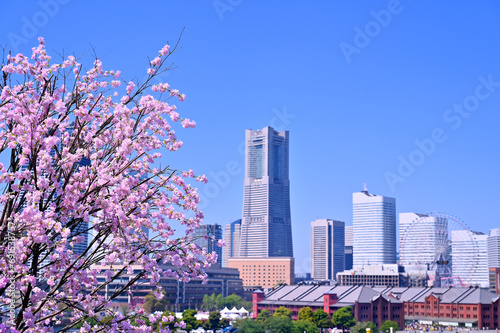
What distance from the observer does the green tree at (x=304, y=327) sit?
11591 centimetres

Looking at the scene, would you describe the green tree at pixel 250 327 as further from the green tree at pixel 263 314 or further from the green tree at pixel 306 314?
the green tree at pixel 306 314

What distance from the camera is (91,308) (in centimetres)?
1350

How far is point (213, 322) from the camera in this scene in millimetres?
124875

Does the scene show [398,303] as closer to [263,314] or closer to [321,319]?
[321,319]

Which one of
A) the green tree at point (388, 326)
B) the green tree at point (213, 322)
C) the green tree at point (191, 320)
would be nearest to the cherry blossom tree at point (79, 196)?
the green tree at point (191, 320)

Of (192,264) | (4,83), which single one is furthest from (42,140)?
(192,264)

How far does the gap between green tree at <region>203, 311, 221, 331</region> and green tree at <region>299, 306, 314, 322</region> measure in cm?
1712

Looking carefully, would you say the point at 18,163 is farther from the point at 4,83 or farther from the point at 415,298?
the point at 415,298

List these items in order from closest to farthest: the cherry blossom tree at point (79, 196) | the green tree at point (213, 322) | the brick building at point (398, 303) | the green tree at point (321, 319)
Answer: the cherry blossom tree at point (79, 196)
the green tree at point (213, 322)
the green tree at point (321, 319)
the brick building at point (398, 303)

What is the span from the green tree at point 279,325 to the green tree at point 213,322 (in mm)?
12801

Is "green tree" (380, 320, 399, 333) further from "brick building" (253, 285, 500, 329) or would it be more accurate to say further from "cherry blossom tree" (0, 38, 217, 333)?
"cherry blossom tree" (0, 38, 217, 333)

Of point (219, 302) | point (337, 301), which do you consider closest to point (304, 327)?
point (337, 301)

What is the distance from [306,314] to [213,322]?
19.2 m

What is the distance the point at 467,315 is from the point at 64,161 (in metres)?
148
